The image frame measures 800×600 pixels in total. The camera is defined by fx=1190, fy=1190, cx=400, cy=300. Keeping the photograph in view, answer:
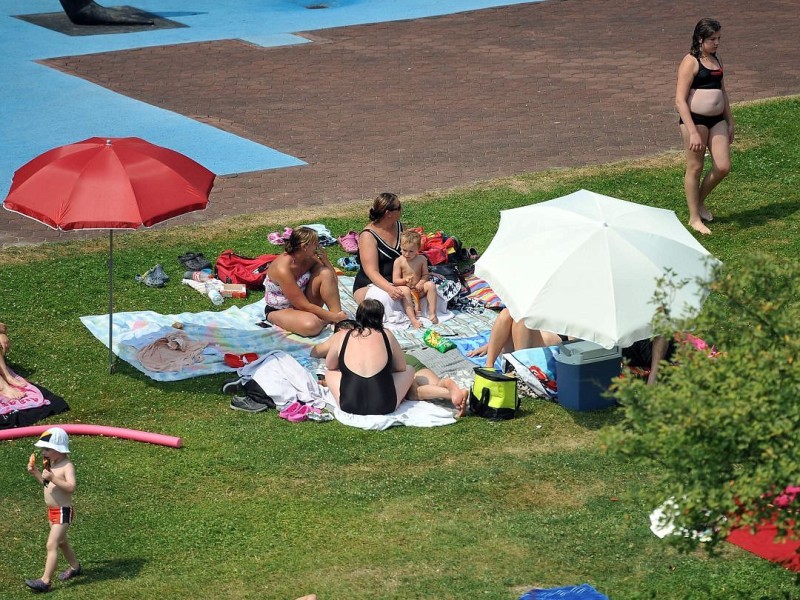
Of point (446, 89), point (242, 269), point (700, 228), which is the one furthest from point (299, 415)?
point (446, 89)

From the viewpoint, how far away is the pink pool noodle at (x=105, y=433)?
8.70 metres

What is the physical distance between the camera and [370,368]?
30.0 ft

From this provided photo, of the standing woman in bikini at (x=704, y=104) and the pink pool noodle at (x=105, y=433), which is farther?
the standing woman in bikini at (x=704, y=104)

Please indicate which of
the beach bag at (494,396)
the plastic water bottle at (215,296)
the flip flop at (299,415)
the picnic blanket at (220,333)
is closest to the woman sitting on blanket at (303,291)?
the picnic blanket at (220,333)

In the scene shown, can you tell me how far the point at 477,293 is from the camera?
38.9ft

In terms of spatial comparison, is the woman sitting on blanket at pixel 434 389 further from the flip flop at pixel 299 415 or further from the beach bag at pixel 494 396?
the flip flop at pixel 299 415

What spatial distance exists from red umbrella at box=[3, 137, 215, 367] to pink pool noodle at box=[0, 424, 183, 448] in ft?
4.90

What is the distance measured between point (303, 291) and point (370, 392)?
6.91 ft

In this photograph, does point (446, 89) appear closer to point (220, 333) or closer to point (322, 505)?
point (220, 333)

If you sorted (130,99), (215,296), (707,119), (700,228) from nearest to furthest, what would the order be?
(215,296)
(707,119)
(700,228)
(130,99)

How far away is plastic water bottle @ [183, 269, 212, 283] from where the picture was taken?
39.8ft

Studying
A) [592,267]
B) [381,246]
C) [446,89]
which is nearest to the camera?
[592,267]

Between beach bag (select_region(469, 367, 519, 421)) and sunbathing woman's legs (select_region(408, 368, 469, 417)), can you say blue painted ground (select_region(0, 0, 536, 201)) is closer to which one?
sunbathing woman's legs (select_region(408, 368, 469, 417))

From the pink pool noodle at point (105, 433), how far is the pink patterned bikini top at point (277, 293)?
246 centimetres
